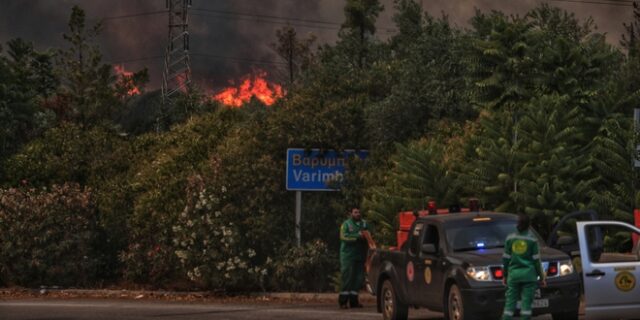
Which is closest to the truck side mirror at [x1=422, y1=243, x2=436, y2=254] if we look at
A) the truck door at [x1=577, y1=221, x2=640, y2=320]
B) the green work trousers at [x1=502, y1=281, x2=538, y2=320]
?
the green work trousers at [x1=502, y1=281, x2=538, y2=320]

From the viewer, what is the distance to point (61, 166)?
31656 millimetres

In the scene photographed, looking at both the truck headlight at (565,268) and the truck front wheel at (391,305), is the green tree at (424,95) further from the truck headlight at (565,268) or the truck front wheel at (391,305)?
the truck headlight at (565,268)

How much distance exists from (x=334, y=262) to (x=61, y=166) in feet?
30.7

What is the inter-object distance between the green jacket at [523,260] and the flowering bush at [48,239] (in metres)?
17.0

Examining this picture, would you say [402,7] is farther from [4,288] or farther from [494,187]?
[494,187]

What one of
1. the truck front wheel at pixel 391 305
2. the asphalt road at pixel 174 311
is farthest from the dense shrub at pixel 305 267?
the truck front wheel at pixel 391 305

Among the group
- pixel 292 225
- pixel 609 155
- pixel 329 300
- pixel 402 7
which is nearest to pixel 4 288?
pixel 292 225

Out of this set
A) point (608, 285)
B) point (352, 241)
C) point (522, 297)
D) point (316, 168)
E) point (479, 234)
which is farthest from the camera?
point (316, 168)

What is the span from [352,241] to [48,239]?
34.9 ft

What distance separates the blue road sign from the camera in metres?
26.7

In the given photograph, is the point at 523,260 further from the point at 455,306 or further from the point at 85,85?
the point at 85,85

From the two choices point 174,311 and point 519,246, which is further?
point 174,311

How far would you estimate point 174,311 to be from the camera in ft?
72.8

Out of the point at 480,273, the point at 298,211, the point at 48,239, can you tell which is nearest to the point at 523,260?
the point at 480,273
